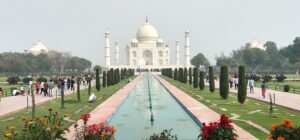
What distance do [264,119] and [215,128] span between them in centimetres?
453

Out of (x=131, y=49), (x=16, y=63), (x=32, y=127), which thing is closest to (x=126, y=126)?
(x=32, y=127)

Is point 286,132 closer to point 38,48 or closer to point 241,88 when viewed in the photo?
point 241,88

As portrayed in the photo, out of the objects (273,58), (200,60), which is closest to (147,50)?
(200,60)

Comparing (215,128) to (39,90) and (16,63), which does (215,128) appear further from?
(16,63)

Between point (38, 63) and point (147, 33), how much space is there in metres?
19.1

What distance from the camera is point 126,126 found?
8.04 m

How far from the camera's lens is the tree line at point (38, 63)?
47.4m

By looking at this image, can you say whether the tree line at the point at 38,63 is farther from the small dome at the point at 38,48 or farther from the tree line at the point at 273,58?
the tree line at the point at 273,58

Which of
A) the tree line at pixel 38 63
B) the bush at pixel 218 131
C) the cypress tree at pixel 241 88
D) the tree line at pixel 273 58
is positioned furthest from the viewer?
the tree line at pixel 273 58

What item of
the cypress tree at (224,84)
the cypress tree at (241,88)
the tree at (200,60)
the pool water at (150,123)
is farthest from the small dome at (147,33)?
the pool water at (150,123)

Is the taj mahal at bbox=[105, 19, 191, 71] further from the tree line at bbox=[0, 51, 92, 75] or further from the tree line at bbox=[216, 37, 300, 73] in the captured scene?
the tree line at bbox=[216, 37, 300, 73]

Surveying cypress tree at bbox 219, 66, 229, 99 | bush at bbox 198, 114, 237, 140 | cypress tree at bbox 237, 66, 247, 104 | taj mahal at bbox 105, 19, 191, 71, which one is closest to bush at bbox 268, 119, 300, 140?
bush at bbox 198, 114, 237, 140

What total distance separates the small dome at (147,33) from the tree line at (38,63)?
10.1 meters

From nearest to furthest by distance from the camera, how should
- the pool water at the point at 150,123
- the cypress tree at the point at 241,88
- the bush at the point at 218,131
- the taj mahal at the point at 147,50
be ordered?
the bush at the point at 218,131 → the pool water at the point at 150,123 → the cypress tree at the point at 241,88 → the taj mahal at the point at 147,50
